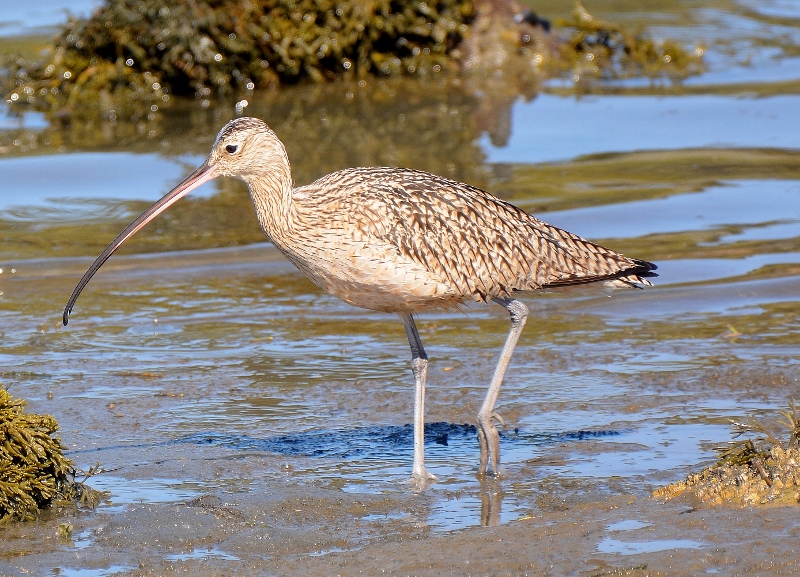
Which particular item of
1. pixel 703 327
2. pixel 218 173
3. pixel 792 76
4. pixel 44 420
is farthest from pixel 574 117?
pixel 44 420

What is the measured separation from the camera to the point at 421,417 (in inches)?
230

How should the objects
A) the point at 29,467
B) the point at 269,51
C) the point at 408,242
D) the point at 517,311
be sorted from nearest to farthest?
the point at 29,467
the point at 408,242
the point at 517,311
the point at 269,51

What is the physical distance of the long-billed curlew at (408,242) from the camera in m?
5.69

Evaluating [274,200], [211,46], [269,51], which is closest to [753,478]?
[274,200]

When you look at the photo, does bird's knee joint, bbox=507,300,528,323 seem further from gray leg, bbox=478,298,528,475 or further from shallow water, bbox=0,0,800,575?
shallow water, bbox=0,0,800,575

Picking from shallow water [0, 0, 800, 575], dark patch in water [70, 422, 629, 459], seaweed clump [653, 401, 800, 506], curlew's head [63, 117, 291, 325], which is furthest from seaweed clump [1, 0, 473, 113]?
seaweed clump [653, 401, 800, 506]

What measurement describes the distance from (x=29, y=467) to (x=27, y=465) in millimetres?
25

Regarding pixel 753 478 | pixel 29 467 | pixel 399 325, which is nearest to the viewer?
pixel 753 478

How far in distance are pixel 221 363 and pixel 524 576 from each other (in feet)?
11.0

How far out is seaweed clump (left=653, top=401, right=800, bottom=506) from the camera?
4730mm

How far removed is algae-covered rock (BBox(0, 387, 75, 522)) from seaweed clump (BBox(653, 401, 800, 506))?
2.52 m

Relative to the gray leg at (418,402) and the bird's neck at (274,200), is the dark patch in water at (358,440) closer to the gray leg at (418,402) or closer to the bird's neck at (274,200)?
the gray leg at (418,402)

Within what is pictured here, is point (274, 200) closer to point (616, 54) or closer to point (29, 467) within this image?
point (29, 467)

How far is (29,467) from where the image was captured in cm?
514
